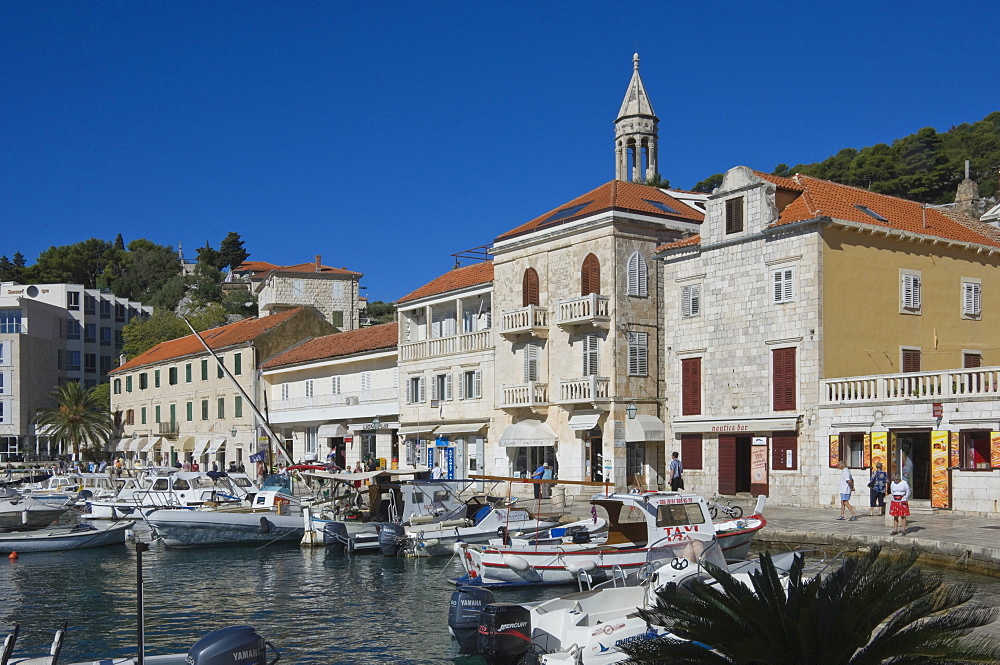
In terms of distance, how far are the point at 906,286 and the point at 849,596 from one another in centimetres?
2778

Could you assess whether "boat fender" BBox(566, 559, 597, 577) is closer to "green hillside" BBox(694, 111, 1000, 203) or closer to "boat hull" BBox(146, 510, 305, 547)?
"boat hull" BBox(146, 510, 305, 547)

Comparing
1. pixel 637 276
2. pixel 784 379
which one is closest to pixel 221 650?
pixel 784 379

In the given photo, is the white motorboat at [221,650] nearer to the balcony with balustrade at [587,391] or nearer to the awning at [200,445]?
the balcony with balustrade at [587,391]

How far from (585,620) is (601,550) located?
25.0ft

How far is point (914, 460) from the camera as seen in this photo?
101ft

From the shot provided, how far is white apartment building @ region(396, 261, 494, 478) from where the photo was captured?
147ft

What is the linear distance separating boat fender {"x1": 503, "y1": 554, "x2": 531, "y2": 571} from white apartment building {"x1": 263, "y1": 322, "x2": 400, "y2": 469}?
1097 inches

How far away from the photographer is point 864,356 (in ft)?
109

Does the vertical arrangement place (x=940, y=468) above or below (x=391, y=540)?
above

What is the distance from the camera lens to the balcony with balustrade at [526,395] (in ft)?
134

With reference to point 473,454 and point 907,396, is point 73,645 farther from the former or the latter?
point 473,454

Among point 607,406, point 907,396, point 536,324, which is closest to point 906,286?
point 907,396

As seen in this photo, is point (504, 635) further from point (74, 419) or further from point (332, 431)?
point (74, 419)

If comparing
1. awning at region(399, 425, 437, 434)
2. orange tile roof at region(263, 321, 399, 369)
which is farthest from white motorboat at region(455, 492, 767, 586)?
orange tile roof at region(263, 321, 399, 369)
